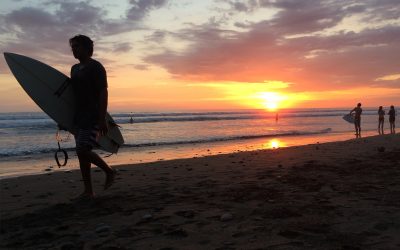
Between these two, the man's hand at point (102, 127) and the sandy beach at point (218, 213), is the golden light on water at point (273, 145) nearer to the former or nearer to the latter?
the sandy beach at point (218, 213)

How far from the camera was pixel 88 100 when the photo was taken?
200 inches

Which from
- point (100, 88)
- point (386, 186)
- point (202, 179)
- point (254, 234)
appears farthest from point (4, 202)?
point (386, 186)

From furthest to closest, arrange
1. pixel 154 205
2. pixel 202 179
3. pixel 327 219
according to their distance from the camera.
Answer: pixel 202 179
pixel 154 205
pixel 327 219

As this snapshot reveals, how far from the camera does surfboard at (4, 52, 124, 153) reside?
228 inches

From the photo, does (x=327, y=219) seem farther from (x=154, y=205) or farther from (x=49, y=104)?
(x=49, y=104)

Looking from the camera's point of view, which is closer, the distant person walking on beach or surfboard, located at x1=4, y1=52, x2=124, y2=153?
the distant person walking on beach

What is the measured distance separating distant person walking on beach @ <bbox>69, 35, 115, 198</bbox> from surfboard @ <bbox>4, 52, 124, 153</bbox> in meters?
0.67

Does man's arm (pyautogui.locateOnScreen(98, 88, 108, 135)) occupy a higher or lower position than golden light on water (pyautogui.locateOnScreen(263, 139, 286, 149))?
higher

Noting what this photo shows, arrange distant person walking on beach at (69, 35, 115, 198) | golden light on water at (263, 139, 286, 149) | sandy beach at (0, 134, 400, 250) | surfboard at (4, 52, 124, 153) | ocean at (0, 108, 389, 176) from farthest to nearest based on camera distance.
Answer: golden light on water at (263, 139, 286, 149), ocean at (0, 108, 389, 176), surfboard at (4, 52, 124, 153), distant person walking on beach at (69, 35, 115, 198), sandy beach at (0, 134, 400, 250)

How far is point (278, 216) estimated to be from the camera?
4.04 meters

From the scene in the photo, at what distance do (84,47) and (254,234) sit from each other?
3.24 m

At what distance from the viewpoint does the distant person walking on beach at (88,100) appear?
197 inches

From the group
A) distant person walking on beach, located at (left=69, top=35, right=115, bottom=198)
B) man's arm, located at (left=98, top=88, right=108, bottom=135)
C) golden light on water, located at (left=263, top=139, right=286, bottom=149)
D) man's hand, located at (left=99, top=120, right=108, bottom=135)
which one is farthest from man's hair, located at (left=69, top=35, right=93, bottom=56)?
golden light on water, located at (left=263, top=139, right=286, bottom=149)

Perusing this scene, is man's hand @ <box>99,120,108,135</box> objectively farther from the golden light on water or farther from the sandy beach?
the golden light on water
